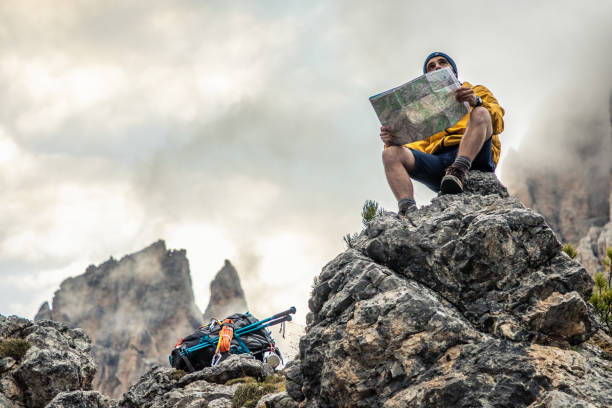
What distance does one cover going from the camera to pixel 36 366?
10672mm

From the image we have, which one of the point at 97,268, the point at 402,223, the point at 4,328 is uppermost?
the point at 97,268

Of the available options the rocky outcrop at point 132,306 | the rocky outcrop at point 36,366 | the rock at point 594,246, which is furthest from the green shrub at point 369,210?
the rocky outcrop at point 132,306

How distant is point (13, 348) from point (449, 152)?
10540 mm

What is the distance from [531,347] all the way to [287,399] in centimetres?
268

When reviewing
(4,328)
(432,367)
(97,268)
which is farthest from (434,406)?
(97,268)

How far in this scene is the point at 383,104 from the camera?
5945 millimetres

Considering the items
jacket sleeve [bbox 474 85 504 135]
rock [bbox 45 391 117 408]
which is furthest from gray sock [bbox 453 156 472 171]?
rock [bbox 45 391 117 408]

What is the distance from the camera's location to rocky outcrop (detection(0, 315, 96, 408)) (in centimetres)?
1049

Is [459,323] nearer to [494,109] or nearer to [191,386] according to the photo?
[494,109]

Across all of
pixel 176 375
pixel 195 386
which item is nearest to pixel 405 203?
pixel 195 386

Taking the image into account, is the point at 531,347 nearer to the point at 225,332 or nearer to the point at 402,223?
the point at 402,223

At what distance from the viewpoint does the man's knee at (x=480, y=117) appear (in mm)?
5918

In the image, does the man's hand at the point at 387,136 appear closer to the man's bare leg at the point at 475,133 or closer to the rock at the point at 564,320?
the man's bare leg at the point at 475,133

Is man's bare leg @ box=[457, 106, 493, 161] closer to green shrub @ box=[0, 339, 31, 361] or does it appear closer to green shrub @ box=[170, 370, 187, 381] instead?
green shrub @ box=[170, 370, 187, 381]
